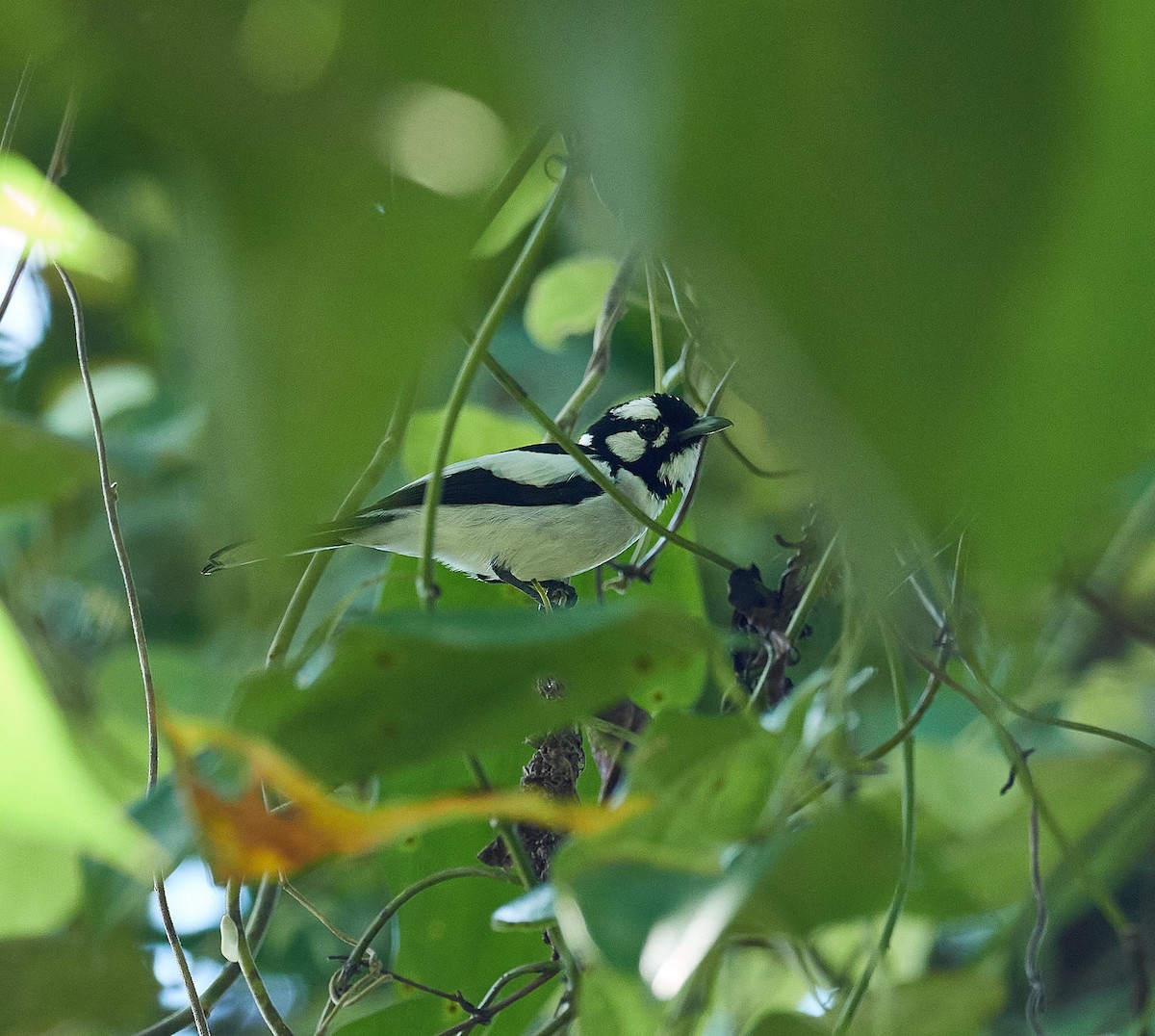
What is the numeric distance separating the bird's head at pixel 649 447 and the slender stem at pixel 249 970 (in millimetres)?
1015

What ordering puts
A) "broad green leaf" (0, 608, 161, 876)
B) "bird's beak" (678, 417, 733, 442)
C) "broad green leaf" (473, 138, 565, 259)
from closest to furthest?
"broad green leaf" (0, 608, 161, 876) < "broad green leaf" (473, 138, 565, 259) < "bird's beak" (678, 417, 733, 442)

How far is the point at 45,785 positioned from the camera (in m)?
0.19

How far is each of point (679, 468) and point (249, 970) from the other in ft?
3.57

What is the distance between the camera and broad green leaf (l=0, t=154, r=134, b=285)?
0.23m

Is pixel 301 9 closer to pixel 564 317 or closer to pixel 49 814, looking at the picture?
pixel 49 814

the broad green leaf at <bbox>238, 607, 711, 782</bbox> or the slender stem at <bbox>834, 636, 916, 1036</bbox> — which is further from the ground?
the broad green leaf at <bbox>238, 607, 711, 782</bbox>

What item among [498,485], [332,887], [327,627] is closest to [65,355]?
[498,485]

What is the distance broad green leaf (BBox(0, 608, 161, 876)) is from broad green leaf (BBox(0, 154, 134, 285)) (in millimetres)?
85

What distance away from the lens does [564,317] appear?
56.9 inches

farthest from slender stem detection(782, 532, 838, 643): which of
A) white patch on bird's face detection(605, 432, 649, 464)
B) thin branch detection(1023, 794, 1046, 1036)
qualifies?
white patch on bird's face detection(605, 432, 649, 464)

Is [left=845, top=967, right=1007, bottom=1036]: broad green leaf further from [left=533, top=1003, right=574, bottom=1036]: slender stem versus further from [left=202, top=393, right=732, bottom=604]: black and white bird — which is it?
[left=202, top=393, right=732, bottom=604]: black and white bird

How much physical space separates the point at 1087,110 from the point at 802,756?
507 millimetres

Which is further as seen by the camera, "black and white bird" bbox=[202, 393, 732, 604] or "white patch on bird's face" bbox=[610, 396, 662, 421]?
"white patch on bird's face" bbox=[610, 396, 662, 421]

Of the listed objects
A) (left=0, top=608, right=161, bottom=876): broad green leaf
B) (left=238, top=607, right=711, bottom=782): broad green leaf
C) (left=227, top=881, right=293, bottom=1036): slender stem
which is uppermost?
(left=0, top=608, right=161, bottom=876): broad green leaf
